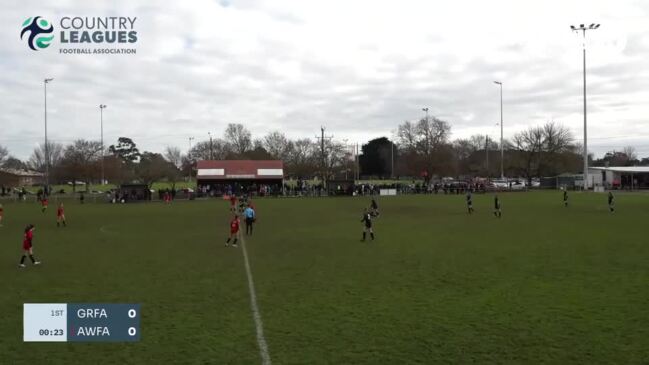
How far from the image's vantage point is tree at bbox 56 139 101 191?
268ft

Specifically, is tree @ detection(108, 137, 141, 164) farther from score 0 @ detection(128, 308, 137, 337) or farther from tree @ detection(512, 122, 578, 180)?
score 0 @ detection(128, 308, 137, 337)

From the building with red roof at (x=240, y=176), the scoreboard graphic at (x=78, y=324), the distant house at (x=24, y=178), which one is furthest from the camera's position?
the distant house at (x=24, y=178)

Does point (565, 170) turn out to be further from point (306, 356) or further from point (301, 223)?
point (306, 356)

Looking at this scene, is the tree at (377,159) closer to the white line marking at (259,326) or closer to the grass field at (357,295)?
the grass field at (357,295)

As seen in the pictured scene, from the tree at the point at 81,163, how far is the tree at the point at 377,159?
6836 cm

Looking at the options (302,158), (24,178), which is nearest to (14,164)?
(24,178)

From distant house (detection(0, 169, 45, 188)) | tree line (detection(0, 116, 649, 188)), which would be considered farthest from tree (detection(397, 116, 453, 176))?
distant house (detection(0, 169, 45, 188))

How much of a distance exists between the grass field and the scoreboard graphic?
0.25 meters

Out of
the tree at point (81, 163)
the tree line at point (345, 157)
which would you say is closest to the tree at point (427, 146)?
the tree line at point (345, 157)

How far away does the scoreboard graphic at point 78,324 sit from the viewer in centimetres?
845

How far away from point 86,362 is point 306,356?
329cm

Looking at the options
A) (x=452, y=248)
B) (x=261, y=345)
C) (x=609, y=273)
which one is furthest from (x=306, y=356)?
(x=452, y=248)

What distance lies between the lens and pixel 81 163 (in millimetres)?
83938

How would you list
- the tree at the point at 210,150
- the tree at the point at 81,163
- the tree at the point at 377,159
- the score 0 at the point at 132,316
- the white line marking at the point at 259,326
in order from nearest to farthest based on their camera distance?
the white line marking at the point at 259,326
the score 0 at the point at 132,316
the tree at the point at 81,163
the tree at the point at 210,150
the tree at the point at 377,159
